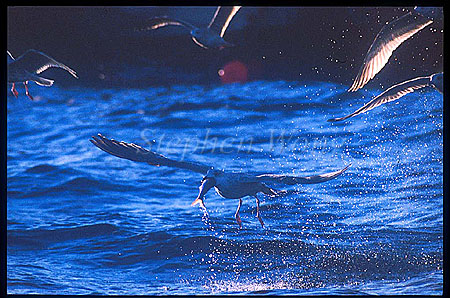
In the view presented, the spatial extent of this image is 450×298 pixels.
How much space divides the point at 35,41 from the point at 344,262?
2.52 metres

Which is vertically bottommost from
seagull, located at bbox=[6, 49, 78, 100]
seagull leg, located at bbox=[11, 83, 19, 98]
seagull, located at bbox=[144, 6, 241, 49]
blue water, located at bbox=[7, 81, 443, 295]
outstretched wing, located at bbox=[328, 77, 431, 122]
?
blue water, located at bbox=[7, 81, 443, 295]

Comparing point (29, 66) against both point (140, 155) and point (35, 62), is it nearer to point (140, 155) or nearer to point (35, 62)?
point (35, 62)

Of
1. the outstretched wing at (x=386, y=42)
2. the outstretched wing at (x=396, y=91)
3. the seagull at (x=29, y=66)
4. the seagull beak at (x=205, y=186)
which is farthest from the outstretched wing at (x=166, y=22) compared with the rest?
the outstretched wing at (x=396, y=91)

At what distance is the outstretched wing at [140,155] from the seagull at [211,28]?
800 millimetres

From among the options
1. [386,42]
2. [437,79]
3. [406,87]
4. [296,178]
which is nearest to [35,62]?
[296,178]

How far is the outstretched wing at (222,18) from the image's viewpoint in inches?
120

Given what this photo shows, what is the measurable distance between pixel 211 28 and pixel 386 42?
1115mm

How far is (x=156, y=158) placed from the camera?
293cm

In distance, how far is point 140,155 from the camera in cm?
299

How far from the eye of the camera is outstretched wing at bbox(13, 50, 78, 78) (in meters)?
3.11

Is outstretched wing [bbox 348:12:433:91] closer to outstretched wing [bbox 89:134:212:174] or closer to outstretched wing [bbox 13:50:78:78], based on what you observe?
outstretched wing [bbox 89:134:212:174]

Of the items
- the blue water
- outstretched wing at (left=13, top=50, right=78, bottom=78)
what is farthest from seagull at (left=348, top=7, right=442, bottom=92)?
outstretched wing at (left=13, top=50, right=78, bottom=78)

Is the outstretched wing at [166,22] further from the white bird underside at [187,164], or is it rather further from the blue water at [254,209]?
the white bird underside at [187,164]

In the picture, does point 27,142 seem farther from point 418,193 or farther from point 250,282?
point 418,193
